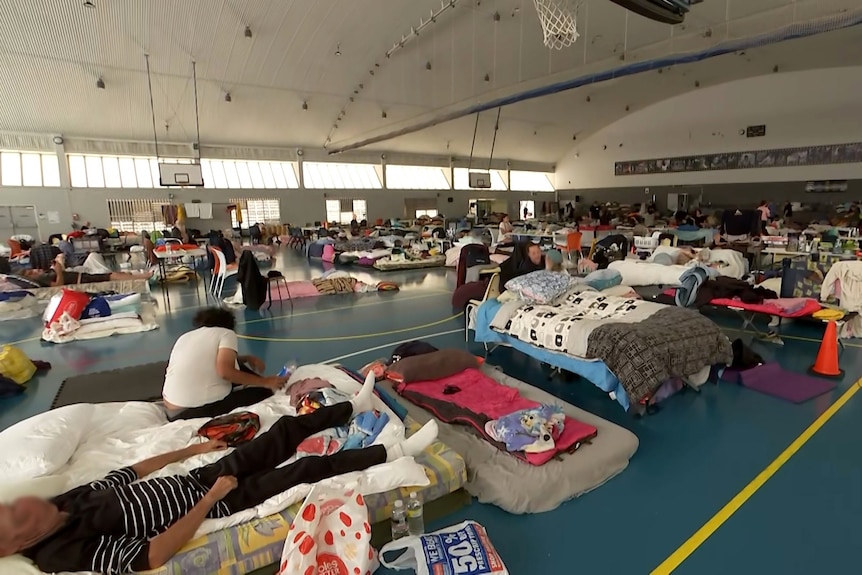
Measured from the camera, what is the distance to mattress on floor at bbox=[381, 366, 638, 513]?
238 cm

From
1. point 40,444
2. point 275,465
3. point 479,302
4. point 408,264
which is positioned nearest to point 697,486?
point 275,465

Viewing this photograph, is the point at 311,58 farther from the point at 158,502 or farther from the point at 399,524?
the point at 399,524

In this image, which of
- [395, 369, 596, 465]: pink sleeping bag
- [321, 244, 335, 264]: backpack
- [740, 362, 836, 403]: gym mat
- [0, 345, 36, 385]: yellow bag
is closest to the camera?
[395, 369, 596, 465]: pink sleeping bag

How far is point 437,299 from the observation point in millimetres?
7301

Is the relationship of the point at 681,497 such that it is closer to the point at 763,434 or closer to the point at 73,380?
the point at 763,434

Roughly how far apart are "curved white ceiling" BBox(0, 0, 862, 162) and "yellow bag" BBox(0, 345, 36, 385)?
26.0 ft

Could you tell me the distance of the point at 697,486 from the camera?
8.29 ft

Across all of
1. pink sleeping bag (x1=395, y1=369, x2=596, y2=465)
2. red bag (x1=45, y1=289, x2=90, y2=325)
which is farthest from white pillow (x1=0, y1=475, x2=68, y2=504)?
red bag (x1=45, y1=289, x2=90, y2=325)

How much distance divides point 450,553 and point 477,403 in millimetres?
1312

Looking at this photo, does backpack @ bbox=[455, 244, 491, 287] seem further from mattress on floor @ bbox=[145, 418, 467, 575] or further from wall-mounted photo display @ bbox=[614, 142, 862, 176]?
wall-mounted photo display @ bbox=[614, 142, 862, 176]

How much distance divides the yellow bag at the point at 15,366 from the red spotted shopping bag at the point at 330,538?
373 cm

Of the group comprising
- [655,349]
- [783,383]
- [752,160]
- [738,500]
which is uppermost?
[752,160]

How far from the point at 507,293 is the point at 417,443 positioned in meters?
2.35

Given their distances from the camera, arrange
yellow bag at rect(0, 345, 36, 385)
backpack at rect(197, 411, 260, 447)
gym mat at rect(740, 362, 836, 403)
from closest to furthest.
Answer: backpack at rect(197, 411, 260, 447) → gym mat at rect(740, 362, 836, 403) → yellow bag at rect(0, 345, 36, 385)
